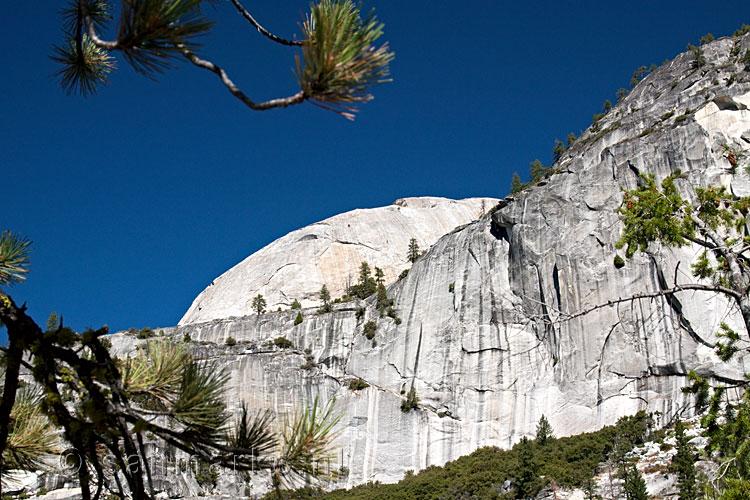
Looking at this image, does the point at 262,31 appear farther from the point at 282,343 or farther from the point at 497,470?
the point at 282,343

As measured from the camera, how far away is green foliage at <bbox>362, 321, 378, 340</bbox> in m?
55.0

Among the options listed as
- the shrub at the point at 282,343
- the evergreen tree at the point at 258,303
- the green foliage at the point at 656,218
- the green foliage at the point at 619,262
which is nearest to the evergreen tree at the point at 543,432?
the green foliage at the point at 619,262

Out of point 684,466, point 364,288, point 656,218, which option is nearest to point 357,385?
point 364,288

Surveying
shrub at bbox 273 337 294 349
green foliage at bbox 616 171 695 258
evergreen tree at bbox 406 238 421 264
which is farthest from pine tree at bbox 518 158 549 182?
green foliage at bbox 616 171 695 258

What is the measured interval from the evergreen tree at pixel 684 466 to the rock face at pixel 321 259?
173 ft

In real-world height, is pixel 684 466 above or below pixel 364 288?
below

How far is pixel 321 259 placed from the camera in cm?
8800

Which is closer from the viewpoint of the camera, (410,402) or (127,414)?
(127,414)

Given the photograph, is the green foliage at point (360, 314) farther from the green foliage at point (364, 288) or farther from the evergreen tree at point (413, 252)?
→ the evergreen tree at point (413, 252)

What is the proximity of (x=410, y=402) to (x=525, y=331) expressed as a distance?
9833 mm

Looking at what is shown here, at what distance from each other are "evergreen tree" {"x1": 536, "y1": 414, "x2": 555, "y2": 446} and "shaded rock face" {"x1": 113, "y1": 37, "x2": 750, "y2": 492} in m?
0.86

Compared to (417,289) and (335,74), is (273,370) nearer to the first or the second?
(417,289)

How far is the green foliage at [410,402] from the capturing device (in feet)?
163

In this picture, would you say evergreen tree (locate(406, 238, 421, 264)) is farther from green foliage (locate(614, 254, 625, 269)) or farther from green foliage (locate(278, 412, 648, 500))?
green foliage (locate(278, 412, 648, 500))
